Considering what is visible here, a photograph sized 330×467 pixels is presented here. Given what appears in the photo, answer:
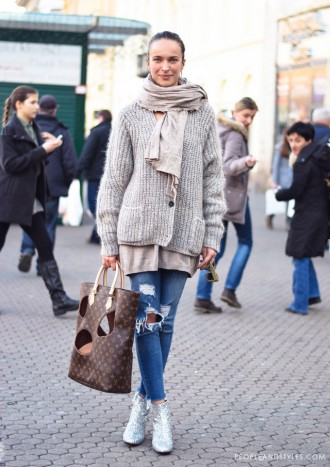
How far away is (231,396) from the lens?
6.31 m

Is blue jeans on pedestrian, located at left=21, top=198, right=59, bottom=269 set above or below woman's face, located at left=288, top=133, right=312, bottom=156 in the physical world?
below

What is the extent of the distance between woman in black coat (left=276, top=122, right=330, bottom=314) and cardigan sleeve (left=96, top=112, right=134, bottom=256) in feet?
14.0

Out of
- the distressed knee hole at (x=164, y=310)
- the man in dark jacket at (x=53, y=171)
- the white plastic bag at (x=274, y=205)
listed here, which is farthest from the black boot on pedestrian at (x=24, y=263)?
the distressed knee hole at (x=164, y=310)

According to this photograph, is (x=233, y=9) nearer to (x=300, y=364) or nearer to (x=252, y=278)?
(x=252, y=278)

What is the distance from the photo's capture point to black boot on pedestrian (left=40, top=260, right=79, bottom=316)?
8.84 m

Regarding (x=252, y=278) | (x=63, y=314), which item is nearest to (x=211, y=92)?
(x=252, y=278)

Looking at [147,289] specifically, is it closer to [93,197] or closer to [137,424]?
[137,424]

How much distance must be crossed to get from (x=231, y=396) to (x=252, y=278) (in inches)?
219

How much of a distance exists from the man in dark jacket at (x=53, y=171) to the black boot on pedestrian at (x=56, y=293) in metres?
2.59

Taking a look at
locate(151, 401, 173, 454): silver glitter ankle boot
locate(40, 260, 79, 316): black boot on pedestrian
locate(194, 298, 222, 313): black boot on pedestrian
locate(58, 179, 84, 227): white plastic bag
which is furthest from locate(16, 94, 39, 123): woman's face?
locate(58, 179, 84, 227): white plastic bag

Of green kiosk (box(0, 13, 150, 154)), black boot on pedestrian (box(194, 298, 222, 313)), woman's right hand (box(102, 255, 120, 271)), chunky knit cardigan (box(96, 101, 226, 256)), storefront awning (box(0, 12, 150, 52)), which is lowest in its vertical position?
black boot on pedestrian (box(194, 298, 222, 313))

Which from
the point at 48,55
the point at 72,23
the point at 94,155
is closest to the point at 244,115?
the point at 94,155

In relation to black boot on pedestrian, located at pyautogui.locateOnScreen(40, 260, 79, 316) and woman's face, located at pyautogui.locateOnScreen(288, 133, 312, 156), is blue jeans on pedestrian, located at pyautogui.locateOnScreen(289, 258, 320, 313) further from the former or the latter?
black boot on pedestrian, located at pyautogui.locateOnScreen(40, 260, 79, 316)

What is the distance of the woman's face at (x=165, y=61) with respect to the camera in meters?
5.09
